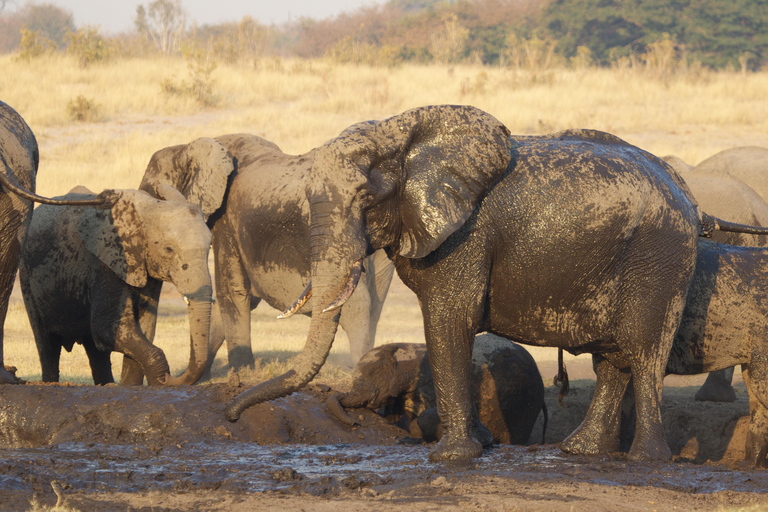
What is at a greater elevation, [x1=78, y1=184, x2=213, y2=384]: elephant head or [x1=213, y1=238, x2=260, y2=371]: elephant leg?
[x1=78, y1=184, x2=213, y2=384]: elephant head

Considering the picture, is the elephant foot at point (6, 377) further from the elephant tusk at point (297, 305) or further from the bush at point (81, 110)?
the bush at point (81, 110)

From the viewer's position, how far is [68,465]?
16.9ft

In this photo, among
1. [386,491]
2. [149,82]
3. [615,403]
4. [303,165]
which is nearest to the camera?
[386,491]

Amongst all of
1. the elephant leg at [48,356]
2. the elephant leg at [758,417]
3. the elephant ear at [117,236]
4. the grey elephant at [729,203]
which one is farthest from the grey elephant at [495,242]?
the grey elephant at [729,203]

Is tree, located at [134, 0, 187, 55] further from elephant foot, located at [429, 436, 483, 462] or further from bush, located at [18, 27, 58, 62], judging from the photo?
elephant foot, located at [429, 436, 483, 462]

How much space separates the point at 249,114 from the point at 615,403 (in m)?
20.7

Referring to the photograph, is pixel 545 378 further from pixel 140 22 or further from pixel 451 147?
pixel 140 22

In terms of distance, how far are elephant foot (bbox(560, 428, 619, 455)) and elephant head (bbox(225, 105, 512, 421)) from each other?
5.43 ft

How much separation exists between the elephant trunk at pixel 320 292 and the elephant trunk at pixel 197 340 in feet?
6.80

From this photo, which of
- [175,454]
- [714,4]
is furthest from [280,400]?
[714,4]

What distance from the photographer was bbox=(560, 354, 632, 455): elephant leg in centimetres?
610

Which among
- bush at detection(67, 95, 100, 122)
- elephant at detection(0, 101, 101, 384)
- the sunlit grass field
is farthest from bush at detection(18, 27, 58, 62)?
elephant at detection(0, 101, 101, 384)

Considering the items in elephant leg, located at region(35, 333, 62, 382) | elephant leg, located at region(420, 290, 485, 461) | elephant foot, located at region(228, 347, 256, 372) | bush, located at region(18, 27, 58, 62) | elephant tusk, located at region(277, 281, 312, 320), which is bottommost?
elephant foot, located at region(228, 347, 256, 372)

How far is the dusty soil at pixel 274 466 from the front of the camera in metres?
4.51
